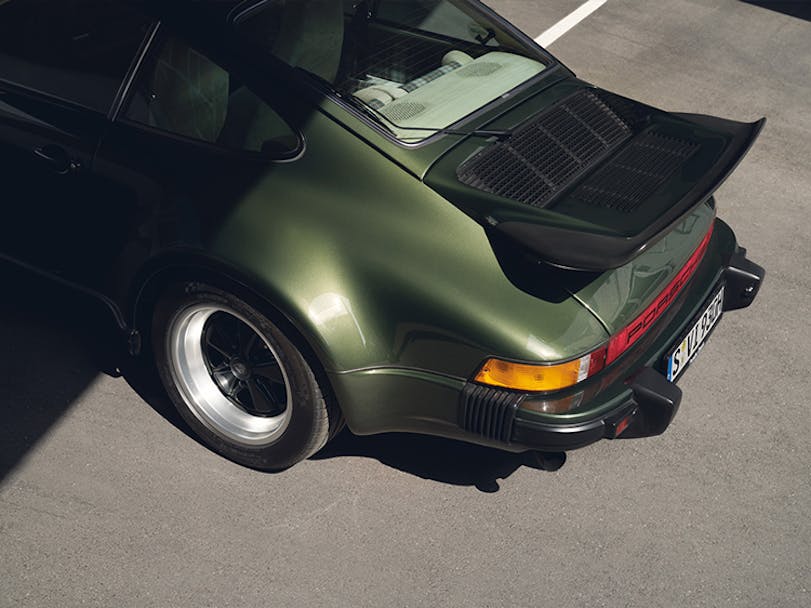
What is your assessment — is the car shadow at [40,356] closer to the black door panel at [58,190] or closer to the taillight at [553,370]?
the black door panel at [58,190]

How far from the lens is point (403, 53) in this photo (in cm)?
388

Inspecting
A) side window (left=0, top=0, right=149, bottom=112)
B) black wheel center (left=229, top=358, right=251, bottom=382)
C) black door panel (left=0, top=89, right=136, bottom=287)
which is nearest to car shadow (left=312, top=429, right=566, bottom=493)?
black wheel center (left=229, top=358, right=251, bottom=382)

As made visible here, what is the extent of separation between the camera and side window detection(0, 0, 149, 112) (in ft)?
12.1

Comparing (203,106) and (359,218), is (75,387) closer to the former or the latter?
(203,106)

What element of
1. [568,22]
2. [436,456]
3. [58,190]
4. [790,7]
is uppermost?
[58,190]

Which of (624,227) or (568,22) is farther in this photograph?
(568,22)

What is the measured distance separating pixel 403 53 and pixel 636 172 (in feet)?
3.24

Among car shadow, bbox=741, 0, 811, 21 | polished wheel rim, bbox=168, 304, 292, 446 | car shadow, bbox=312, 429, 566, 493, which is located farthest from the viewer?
car shadow, bbox=741, 0, 811, 21

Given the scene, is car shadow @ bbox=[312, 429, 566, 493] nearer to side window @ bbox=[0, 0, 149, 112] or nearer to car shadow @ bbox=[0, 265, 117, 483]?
car shadow @ bbox=[0, 265, 117, 483]

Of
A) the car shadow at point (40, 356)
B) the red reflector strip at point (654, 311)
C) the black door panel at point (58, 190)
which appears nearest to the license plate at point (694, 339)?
the red reflector strip at point (654, 311)

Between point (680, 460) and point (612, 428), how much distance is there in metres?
0.83

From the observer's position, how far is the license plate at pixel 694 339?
3.60 metres

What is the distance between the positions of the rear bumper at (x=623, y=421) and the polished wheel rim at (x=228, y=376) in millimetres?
908

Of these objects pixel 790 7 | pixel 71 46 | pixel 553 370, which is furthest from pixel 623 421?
pixel 790 7
